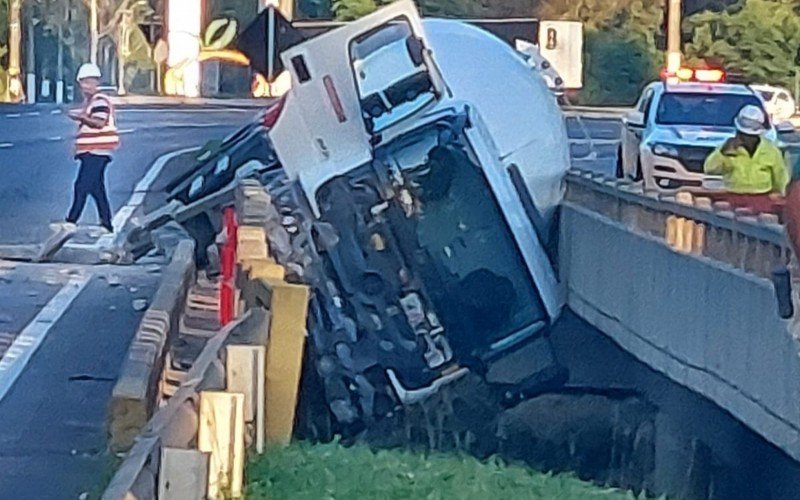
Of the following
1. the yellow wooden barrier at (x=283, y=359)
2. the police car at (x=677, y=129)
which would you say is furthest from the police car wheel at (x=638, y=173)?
the yellow wooden barrier at (x=283, y=359)

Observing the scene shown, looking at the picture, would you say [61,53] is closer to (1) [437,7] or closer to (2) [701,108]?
(1) [437,7]

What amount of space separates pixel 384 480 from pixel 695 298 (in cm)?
569

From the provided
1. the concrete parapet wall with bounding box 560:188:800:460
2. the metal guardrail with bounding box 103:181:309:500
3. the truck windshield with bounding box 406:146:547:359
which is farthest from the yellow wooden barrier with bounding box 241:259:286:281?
the truck windshield with bounding box 406:146:547:359

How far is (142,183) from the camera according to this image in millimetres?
30812

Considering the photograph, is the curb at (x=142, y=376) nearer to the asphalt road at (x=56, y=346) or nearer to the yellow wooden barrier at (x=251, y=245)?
the asphalt road at (x=56, y=346)

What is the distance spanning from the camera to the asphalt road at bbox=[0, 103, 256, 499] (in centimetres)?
982

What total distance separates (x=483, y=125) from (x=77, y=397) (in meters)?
6.75

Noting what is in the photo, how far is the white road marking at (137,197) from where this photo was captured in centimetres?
2184

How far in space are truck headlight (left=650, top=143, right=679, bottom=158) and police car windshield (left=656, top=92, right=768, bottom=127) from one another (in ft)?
2.08

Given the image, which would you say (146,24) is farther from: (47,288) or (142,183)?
(47,288)

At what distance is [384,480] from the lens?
7.72 metres

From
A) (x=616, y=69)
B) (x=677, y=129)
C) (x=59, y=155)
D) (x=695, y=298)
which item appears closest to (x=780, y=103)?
(x=616, y=69)

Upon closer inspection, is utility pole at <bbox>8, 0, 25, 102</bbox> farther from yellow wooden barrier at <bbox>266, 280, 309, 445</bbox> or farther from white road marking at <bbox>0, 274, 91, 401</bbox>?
yellow wooden barrier at <bbox>266, 280, 309, 445</bbox>

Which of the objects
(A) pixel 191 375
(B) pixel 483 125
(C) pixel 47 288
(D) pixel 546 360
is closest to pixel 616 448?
(D) pixel 546 360
